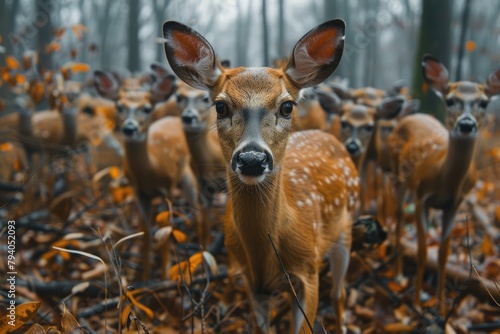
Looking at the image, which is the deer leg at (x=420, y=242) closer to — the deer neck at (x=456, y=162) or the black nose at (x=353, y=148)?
the deer neck at (x=456, y=162)

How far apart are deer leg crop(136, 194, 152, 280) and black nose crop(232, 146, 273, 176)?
98.3 inches

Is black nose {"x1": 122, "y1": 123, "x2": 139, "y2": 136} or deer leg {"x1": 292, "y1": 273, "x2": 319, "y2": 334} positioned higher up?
black nose {"x1": 122, "y1": 123, "x2": 139, "y2": 136}

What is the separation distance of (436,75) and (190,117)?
2.29 meters

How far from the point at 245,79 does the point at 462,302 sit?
2.82 m

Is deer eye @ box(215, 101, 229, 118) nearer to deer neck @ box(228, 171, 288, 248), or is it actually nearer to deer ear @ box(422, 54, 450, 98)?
deer neck @ box(228, 171, 288, 248)

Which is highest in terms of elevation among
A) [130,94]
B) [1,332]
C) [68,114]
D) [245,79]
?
[245,79]

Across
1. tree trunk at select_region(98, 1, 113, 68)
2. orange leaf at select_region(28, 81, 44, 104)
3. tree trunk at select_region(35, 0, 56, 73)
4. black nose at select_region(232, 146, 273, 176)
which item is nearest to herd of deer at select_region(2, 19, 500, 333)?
black nose at select_region(232, 146, 273, 176)

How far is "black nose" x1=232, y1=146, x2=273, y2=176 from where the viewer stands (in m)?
2.07

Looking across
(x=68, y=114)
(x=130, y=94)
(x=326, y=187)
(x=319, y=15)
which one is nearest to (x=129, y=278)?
(x=130, y=94)

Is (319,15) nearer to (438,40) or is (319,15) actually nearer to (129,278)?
(438,40)

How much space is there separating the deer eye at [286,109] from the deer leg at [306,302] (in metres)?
0.86

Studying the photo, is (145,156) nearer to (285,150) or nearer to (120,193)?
(120,193)

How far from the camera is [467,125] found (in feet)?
12.3

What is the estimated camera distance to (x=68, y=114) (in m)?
6.91
